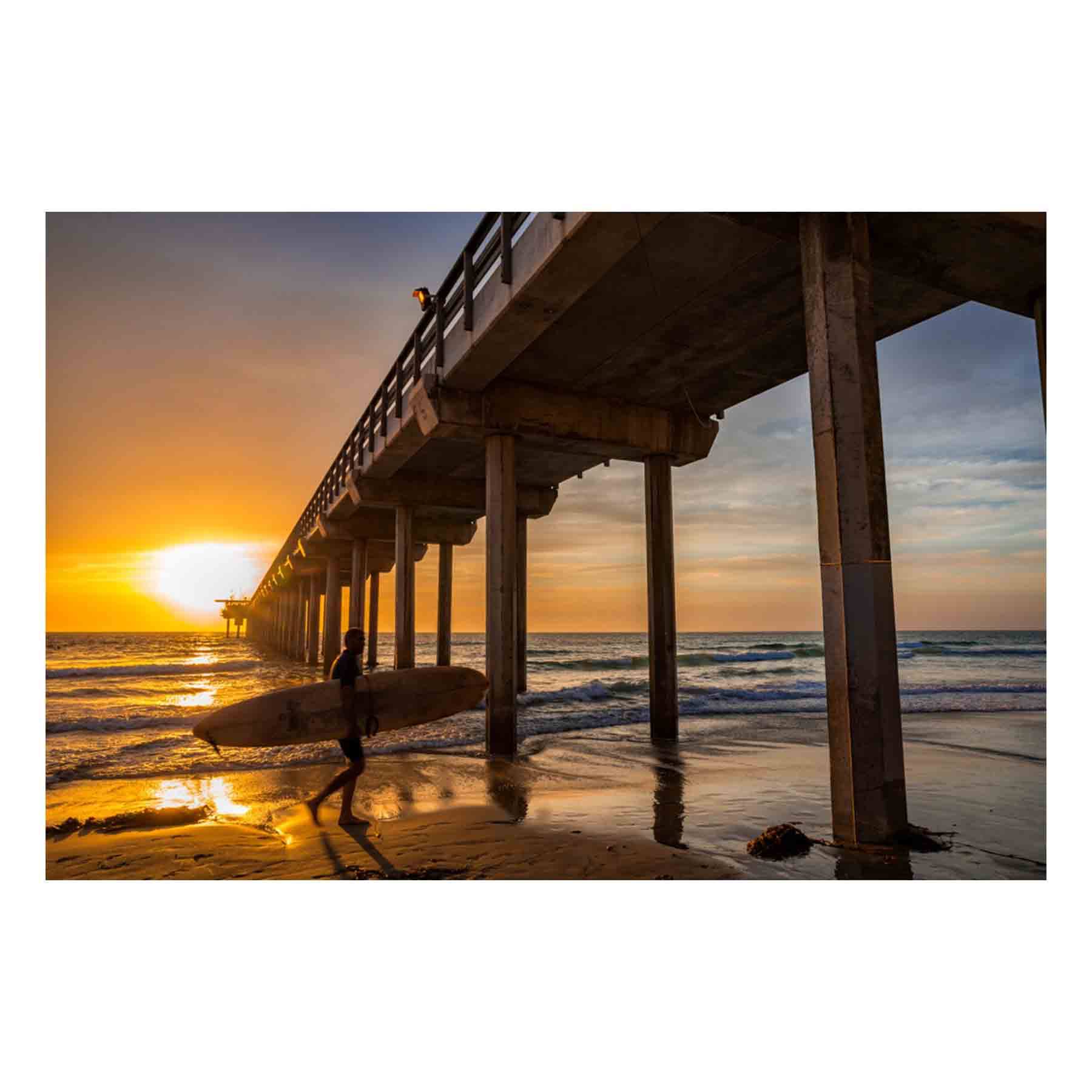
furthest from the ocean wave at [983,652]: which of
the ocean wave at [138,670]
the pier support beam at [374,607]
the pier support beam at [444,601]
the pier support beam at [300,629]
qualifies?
the ocean wave at [138,670]

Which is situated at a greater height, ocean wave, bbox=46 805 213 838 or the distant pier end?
ocean wave, bbox=46 805 213 838

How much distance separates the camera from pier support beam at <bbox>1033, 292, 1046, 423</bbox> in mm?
7020

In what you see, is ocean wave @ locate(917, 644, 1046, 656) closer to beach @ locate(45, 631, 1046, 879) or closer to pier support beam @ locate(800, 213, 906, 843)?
beach @ locate(45, 631, 1046, 879)

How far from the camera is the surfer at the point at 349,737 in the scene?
612 cm

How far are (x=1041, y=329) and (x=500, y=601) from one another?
740 cm

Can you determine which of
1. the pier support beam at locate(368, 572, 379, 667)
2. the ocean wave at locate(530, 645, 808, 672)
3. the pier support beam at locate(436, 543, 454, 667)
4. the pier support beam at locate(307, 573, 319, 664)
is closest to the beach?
the pier support beam at locate(436, 543, 454, 667)

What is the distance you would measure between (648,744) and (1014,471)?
21.4ft

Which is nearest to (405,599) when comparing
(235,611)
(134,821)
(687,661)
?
(134,821)

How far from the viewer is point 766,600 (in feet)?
44.1

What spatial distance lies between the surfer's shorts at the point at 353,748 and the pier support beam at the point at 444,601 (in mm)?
16780

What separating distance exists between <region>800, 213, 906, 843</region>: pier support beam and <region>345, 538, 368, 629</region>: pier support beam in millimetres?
20872

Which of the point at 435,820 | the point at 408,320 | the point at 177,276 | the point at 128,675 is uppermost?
the point at 408,320

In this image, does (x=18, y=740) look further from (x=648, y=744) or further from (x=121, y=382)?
(x=648, y=744)

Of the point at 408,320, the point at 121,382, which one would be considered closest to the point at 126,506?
the point at 121,382
